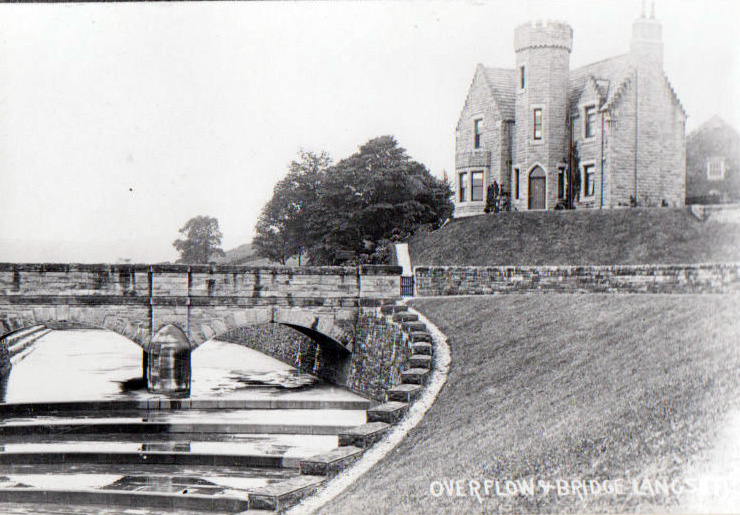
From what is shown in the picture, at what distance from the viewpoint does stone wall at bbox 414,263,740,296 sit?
1947cm

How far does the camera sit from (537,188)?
142 feet

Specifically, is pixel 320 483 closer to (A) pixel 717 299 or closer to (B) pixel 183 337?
(A) pixel 717 299

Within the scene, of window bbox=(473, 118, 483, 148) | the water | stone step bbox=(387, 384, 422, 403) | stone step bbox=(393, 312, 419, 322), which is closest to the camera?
stone step bbox=(387, 384, 422, 403)

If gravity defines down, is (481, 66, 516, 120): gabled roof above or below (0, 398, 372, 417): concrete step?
above

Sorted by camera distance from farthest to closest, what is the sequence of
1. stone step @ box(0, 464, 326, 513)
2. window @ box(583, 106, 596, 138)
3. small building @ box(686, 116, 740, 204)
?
window @ box(583, 106, 596, 138), small building @ box(686, 116, 740, 204), stone step @ box(0, 464, 326, 513)

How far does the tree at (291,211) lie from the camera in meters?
32.1

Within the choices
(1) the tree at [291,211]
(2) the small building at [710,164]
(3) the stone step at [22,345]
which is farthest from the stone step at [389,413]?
(3) the stone step at [22,345]

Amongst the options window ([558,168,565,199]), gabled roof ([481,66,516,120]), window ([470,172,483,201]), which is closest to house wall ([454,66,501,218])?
window ([470,172,483,201])

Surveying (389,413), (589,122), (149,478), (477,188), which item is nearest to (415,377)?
(389,413)

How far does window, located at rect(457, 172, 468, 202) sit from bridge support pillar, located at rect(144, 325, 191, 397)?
23420 mm

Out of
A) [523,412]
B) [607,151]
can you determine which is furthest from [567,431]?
[607,151]

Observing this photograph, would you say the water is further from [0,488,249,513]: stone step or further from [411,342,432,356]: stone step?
[0,488,249,513]: stone step

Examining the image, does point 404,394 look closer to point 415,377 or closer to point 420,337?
point 415,377

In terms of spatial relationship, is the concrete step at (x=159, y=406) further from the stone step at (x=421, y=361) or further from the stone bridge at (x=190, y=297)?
the stone step at (x=421, y=361)
